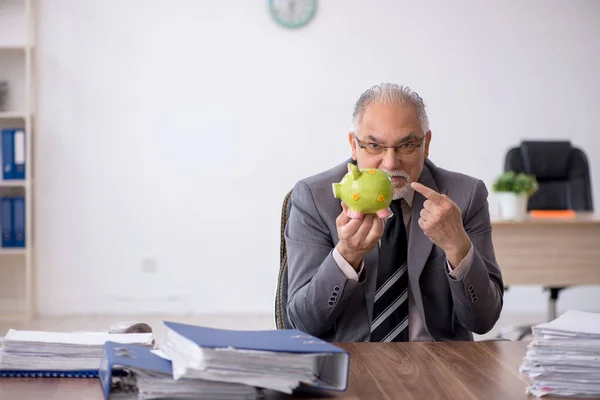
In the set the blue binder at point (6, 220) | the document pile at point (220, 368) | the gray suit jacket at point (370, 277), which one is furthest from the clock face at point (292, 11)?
the document pile at point (220, 368)

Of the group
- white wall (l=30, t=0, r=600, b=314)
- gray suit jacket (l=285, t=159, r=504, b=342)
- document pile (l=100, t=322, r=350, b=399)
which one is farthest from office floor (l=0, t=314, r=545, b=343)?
document pile (l=100, t=322, r=350, b=399)

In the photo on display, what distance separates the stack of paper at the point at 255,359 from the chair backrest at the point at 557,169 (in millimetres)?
3715

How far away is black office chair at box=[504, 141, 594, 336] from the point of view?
15.9 ft

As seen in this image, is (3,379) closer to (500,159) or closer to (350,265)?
(350,265)

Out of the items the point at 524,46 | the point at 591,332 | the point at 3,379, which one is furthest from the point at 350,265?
the point at 524,46

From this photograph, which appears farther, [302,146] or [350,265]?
[302,146]

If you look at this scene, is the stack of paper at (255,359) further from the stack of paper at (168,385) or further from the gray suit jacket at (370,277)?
the gray suit jacket at (370,277)

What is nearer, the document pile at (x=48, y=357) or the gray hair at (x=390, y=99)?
the document pile at (x=48, y=357)

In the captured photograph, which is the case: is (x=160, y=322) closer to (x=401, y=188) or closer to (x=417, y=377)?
(x=401, y=188)

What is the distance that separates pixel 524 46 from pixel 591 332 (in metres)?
4.80

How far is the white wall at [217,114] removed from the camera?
5.61 m

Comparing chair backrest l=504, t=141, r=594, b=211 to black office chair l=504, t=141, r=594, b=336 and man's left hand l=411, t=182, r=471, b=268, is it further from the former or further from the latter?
man's left hand l=411, t=182, r=471, b=268

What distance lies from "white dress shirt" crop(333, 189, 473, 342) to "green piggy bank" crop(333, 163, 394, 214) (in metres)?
0.15

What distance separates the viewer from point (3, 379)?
1430 mm
